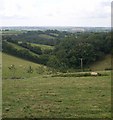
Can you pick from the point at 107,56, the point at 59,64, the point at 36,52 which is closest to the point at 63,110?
the point at 59,64

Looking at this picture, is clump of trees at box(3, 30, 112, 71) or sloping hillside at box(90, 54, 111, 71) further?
clump of trees at box(3, 30, 112, 71)

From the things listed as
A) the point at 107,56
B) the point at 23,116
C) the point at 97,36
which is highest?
the point at 97,36

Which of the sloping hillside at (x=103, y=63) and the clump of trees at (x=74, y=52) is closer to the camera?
the sloping hillside at (x=103, y=63)

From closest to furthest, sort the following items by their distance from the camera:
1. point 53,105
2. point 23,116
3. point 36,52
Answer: point 23,116, point 53,105, point 36,52

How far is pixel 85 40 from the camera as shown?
295ft

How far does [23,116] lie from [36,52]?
86.2m

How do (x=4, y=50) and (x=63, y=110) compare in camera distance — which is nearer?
(x=63, y=110)

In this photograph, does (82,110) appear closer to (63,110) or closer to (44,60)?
(63,110)

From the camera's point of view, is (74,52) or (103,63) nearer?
(103,63)

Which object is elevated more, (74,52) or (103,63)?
(74,52)

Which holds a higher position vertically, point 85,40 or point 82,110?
point 85,40

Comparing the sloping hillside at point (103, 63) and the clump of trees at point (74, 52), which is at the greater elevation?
the clump of trees at point (74, 52)

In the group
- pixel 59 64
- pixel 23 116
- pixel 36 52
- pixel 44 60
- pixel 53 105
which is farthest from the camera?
pixel 36 52

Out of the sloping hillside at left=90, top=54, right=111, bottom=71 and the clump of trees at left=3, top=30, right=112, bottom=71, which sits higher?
the clump of trees at left=3, top=30, right=112, bottom=71
